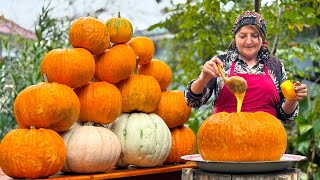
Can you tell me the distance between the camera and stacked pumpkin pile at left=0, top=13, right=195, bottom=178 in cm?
198

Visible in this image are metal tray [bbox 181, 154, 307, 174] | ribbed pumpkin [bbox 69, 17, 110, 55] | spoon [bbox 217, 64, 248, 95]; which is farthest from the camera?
ribbed pumpkin [bbox 69, 17, 110, 55]

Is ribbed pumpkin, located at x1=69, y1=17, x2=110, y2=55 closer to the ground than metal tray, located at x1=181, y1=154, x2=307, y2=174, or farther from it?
farther from it

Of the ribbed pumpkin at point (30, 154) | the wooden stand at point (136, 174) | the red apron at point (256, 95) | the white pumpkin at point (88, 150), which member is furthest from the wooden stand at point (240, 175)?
Answer: the ribbed pumpkin at point (30, 154)

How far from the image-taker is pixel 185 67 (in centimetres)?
479

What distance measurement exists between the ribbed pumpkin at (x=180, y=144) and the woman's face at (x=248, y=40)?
0.56 metres

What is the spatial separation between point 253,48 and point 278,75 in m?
0.22

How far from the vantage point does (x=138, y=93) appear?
2418 mm

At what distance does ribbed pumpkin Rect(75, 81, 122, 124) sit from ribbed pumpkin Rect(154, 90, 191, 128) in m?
0.36

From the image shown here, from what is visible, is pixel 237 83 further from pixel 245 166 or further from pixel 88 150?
pixel 88 150

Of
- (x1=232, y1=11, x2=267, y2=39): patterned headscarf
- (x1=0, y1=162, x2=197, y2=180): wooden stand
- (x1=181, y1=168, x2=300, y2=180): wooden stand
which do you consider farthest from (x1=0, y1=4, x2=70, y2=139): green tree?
(x1=181, y1=168, x2=300, y2=180): wooden stand

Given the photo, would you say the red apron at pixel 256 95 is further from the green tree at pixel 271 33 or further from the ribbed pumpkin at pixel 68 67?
the green tree at pixel 271 33

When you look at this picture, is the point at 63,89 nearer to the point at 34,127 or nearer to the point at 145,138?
the point at 34,127

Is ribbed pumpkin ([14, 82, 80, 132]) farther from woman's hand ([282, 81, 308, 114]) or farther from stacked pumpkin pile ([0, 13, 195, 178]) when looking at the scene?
woman's hand ([282, 81, 308, 114])

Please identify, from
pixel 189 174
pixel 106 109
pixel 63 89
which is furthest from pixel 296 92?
pixel 63 89
